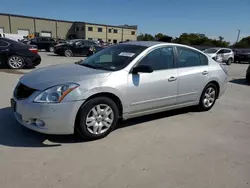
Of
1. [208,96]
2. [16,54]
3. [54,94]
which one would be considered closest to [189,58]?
[208,96]

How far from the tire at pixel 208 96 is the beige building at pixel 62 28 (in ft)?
205

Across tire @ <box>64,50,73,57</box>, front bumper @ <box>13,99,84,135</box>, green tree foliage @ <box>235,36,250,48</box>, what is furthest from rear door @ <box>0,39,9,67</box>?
green tree foliage @ <box>235,36,250,48</box>

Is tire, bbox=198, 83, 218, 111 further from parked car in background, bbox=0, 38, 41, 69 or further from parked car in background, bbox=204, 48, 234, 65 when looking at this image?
parked car in background, bbox=204, 48, 234, 65

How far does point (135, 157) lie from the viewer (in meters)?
2.98

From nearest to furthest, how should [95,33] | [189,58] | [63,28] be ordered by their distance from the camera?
[189,58]
[63,28]
[95,33]

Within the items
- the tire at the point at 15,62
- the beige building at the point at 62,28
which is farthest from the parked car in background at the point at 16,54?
the beige building at the point at 62,28

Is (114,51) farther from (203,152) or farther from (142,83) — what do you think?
(203,152)

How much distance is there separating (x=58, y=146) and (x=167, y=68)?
2298mm

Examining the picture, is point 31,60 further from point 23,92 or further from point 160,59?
point 160,59

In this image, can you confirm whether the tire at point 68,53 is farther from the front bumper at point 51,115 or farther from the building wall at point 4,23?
the building wall at point 4,23

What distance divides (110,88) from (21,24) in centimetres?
6419

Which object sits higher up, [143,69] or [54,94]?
[143,69]

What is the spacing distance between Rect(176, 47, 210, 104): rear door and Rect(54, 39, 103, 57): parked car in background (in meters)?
14.3

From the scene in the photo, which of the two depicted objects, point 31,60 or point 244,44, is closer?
point 31,60
